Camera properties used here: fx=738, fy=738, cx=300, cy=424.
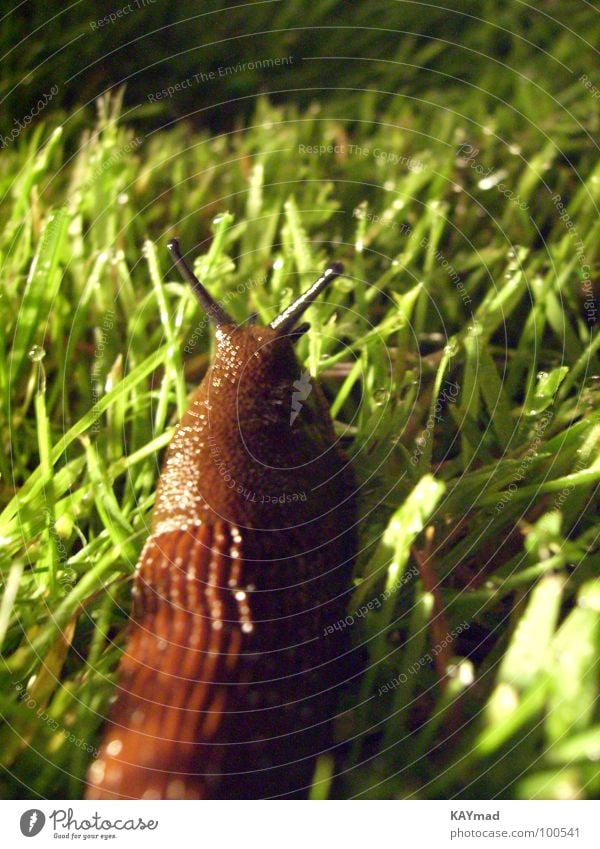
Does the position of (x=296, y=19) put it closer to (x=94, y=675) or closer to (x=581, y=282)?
(x=581, y=282)

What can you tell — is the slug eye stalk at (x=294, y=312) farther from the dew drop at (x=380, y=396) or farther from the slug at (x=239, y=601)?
the dew drop at (x=380, y=396)

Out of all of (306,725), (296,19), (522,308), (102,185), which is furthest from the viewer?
(296,19)

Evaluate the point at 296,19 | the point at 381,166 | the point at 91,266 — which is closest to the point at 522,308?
the point at 381,166

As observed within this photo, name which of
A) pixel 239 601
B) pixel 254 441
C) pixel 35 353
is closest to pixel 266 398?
pixel 254 441

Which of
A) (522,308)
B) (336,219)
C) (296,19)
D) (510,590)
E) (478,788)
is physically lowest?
(478,788)
